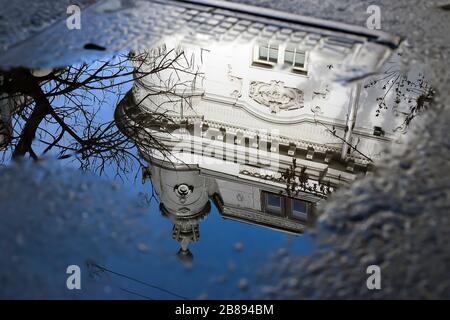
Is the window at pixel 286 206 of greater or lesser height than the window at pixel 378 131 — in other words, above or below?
below

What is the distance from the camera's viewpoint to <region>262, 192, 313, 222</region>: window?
159 inches

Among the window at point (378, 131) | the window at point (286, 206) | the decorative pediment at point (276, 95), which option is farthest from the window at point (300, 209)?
the decorative pediment at point (276, 95)

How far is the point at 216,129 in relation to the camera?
482 cm

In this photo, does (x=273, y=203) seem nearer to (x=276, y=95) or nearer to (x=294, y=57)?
(x=276, y=95)

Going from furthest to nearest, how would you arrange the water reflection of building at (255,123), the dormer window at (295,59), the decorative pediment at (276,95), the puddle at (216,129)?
the dormer window at (295,59), the decorative pediment at (276,95), the water reflection of building at (255,123), the puddle at (216,129)

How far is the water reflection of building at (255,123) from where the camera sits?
4180mm

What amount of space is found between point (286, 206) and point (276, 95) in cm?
157

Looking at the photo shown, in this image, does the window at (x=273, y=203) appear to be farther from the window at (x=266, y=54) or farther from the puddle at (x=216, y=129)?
the window at (x=266, y=54)

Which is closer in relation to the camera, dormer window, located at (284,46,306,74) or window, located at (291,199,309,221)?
window, located at (291,199,309,221)

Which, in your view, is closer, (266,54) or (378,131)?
(378,131)

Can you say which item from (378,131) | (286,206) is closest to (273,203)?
(286,206)

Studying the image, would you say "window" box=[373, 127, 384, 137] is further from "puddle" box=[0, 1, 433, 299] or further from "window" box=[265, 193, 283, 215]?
"window" box=[265, 193, 283, 215]

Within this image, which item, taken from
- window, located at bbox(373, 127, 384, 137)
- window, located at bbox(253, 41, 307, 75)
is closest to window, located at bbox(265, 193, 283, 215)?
window, located at bbox(373, 127, 384, 137)

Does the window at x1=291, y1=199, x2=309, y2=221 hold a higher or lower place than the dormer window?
lower
